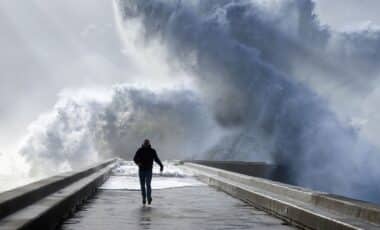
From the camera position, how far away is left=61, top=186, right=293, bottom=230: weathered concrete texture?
12742mm

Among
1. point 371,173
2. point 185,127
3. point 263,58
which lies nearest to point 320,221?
point 371,173

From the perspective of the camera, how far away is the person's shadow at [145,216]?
12773 mm

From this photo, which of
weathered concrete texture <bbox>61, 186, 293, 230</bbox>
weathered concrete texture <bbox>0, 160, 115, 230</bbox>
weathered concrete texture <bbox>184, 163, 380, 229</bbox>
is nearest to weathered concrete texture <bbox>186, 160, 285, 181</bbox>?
weathered concrete texture <bbox>61, 186, 293, 230</bbox>

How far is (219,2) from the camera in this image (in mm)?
73000

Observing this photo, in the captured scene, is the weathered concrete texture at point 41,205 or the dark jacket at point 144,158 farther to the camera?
the dark jacket at point 144,158

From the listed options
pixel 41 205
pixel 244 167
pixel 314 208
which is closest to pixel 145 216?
pixel 41 205

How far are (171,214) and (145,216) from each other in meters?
0.73

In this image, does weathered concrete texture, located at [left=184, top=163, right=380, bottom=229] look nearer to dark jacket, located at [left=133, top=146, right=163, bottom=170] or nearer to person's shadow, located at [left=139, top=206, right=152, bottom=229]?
person's shadow, located at [left=139, top=206, right=152, bottom=229]

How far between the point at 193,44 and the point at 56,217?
60591 millimetres

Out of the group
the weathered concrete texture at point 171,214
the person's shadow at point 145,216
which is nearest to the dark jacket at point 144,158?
the weathered concrete texture at point 171,214

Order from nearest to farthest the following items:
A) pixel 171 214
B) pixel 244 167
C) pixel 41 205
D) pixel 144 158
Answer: pixel 41 205 → pixel 171 214 → pixel 144 158 → pixel 244 167

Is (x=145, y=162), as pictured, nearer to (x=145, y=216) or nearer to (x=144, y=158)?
(x=144, y=158)

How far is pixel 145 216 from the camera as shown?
1448cm

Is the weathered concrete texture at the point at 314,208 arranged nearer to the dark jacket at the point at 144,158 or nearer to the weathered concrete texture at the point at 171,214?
the weathered concrete texture at the point at 171,214
